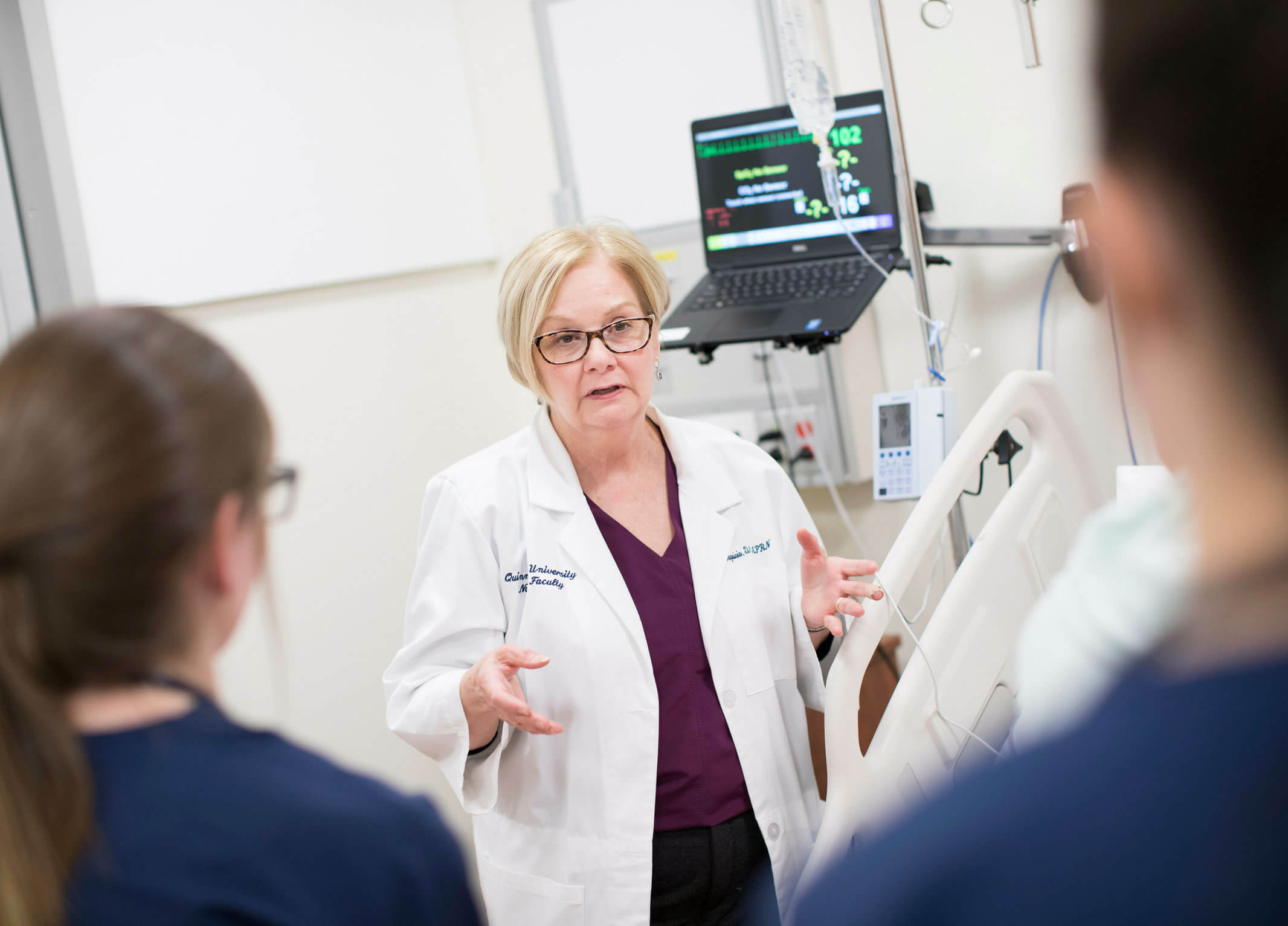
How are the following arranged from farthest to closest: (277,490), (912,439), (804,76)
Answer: (804,76)
(912,439)
(277,490)

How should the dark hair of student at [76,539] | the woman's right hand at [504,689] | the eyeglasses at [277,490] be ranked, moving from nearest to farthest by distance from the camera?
the dark hair of student at [76,539], the eyeglasses at [277,490], the woman's right hand at [504,689]

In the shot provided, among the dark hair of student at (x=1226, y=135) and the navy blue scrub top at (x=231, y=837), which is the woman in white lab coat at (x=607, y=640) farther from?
the dark hair of student at (x=1226, y=135)

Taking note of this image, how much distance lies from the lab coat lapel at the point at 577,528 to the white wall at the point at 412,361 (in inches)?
31.0

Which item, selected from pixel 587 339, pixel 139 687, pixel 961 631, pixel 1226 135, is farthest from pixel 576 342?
pixel 1226 135

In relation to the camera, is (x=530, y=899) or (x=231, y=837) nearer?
(x=231, y=837)

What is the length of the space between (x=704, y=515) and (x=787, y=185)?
41.4 inches

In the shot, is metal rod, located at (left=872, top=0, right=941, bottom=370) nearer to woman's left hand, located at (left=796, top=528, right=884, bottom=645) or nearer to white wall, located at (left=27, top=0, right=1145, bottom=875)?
white wall, located at (left=27, top=0, right=1145, bottom=875)

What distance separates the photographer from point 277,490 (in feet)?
2.64

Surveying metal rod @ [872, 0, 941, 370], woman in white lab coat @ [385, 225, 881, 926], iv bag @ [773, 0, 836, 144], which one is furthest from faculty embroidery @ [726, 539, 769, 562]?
iv bag @ [773, 0, 836, 144]

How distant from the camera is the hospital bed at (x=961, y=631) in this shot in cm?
139

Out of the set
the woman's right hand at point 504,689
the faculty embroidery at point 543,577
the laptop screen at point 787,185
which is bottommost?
the woman's right hand at point 504,689

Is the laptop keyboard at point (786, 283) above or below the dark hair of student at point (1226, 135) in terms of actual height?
above

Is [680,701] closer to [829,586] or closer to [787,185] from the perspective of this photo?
[829,586]

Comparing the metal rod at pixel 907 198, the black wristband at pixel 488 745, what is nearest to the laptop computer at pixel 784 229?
the metal rod at pixel 907 198
